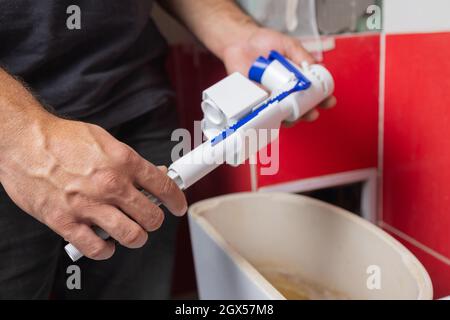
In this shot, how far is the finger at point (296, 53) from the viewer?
0.58m

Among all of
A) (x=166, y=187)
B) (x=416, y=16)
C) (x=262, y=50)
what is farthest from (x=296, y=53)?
(x=166, y=187)

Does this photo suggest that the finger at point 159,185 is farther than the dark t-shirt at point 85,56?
No

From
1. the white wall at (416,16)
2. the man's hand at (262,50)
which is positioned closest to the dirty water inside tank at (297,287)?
the man's hand at (262,50)

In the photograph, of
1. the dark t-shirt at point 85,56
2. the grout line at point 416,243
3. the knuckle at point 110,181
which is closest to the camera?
the knuckle at point 110,181

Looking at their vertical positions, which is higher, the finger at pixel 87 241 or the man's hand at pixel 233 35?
the man's hand at pixel 233 35

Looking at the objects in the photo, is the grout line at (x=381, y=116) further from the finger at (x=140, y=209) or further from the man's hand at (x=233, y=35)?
the finger at (x=140, y=209)

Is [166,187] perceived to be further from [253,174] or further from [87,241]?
[253,174]

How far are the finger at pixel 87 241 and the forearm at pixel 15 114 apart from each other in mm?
84

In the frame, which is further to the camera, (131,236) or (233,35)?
(233,35)

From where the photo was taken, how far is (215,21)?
0.66 m

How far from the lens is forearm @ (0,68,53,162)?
39cm

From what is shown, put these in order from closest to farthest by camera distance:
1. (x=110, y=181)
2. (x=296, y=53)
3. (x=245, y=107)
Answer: (x=110, y=181) < (x=245, y=107) < (x=296, y=53)

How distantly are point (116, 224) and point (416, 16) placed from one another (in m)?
0.44

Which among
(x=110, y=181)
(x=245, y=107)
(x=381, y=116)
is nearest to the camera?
(x=110, y=181)
